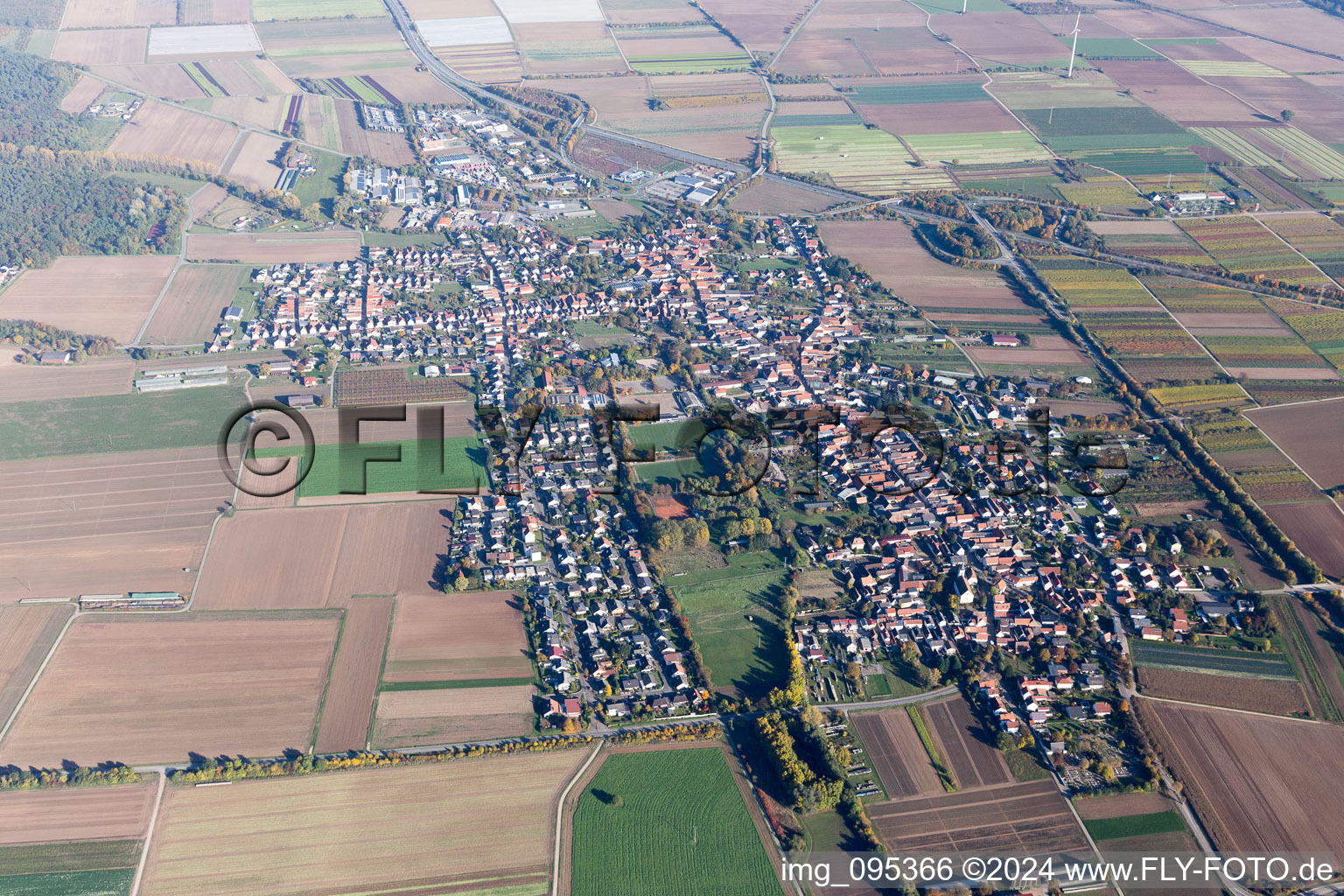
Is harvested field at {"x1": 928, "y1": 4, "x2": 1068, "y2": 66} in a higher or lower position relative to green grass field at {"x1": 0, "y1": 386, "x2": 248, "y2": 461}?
higher

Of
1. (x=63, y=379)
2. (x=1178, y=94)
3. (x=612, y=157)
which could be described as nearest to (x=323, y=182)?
(x=612, y=157)

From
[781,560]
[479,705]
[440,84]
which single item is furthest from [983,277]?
[440,84]

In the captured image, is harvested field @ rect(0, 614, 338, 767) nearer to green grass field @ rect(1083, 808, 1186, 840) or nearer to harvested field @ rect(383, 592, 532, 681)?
harvested field @ rect(383, 592, 532, 681)

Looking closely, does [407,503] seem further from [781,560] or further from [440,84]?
[440,84]

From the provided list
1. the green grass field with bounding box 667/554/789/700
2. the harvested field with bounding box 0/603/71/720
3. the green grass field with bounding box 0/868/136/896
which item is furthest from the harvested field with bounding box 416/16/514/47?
the green grass field with bounding box 0/868/136/896

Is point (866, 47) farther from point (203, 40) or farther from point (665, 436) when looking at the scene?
point (665, 436)
